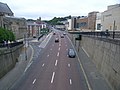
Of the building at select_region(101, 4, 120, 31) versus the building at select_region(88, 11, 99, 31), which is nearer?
the building at select_region(101, 4, 120, 31)

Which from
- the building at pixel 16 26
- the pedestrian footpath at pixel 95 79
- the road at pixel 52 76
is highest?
the building at pixel 16 26

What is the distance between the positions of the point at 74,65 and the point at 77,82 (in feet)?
43.3

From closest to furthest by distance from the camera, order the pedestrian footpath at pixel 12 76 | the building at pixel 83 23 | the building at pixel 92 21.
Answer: the pedestrian footpath at pixel 12 76, the building at pixel 92 21, the building at pixel 83 23

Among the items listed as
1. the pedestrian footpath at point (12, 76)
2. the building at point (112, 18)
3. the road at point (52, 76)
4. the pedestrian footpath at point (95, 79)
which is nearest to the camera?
the pedestrian footpath at point (95, 79)

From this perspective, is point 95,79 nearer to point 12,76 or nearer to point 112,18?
point 12,76

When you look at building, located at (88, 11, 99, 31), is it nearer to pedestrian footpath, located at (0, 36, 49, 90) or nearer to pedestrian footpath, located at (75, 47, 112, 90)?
pedestrian footpath, located at (0, 36, 49, 90)

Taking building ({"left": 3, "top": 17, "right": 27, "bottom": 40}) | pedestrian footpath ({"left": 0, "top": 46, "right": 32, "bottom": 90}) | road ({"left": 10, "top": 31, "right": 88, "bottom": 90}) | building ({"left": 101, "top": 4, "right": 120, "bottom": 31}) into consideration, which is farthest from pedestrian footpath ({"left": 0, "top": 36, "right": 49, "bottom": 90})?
building ({"left": 3, "top": 17, "right": 27, "bottom": 40})

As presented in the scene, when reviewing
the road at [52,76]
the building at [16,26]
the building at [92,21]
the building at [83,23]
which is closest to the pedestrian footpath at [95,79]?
the road at [52,76]

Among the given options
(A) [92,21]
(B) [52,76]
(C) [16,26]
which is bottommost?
(B) [52,76]

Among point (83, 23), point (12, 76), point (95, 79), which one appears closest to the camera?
point (95, 79)

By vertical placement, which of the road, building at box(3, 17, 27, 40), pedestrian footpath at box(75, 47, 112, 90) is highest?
building at box(3, 17, 27, 40)

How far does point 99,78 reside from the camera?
112 ft

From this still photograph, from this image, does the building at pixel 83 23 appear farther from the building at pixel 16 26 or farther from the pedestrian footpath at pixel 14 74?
the pedestrian footpath at pixel 14 74

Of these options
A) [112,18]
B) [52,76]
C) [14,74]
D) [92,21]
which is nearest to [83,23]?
[92,21]
